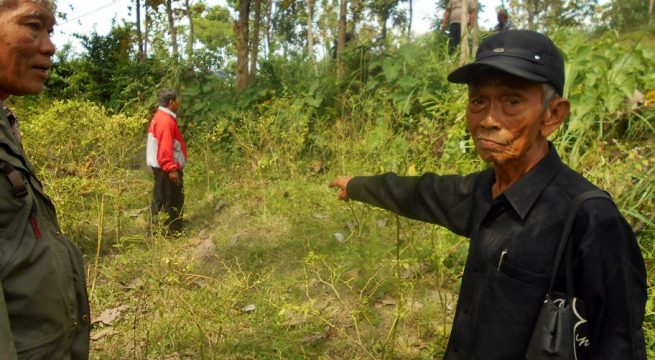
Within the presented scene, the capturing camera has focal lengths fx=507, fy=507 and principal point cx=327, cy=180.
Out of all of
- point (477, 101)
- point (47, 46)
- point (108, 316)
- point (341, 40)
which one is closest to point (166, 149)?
point (108, 316)

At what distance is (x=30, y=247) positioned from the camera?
4.45 ft

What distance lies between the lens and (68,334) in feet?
5.00

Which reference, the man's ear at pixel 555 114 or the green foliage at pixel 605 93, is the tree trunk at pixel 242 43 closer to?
the green foliage at pixel 605 93

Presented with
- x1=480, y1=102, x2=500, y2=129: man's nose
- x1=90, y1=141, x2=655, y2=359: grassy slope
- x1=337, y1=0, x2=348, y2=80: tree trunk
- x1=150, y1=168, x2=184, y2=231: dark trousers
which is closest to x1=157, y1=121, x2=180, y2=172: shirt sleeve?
x1=150, y1=168, x2=184, y2=231: dark trousers

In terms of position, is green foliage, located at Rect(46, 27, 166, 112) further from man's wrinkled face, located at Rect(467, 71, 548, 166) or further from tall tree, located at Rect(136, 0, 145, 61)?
man's wrinkled face, located at Rect(467, 71, 548, 166)

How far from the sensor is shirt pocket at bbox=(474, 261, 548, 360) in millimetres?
1285

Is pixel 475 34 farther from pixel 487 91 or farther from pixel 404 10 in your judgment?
pixel 404 10

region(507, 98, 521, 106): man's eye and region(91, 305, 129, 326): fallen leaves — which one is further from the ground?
region(507, 98, 521, 106): man's eye

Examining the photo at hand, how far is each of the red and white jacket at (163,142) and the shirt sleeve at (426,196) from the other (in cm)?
397

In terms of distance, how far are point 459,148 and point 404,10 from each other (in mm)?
32028

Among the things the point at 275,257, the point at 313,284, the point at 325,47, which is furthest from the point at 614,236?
the point at 325,47

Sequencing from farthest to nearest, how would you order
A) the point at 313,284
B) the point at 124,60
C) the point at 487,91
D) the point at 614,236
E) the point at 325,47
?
the point at 124,60 < the point at 325,47 < the point at 313,284 < the point at 487,91 < the point at 614,236

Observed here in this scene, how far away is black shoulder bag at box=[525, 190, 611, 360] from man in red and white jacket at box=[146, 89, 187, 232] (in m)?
4.68

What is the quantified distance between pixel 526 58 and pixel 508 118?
165 mm
